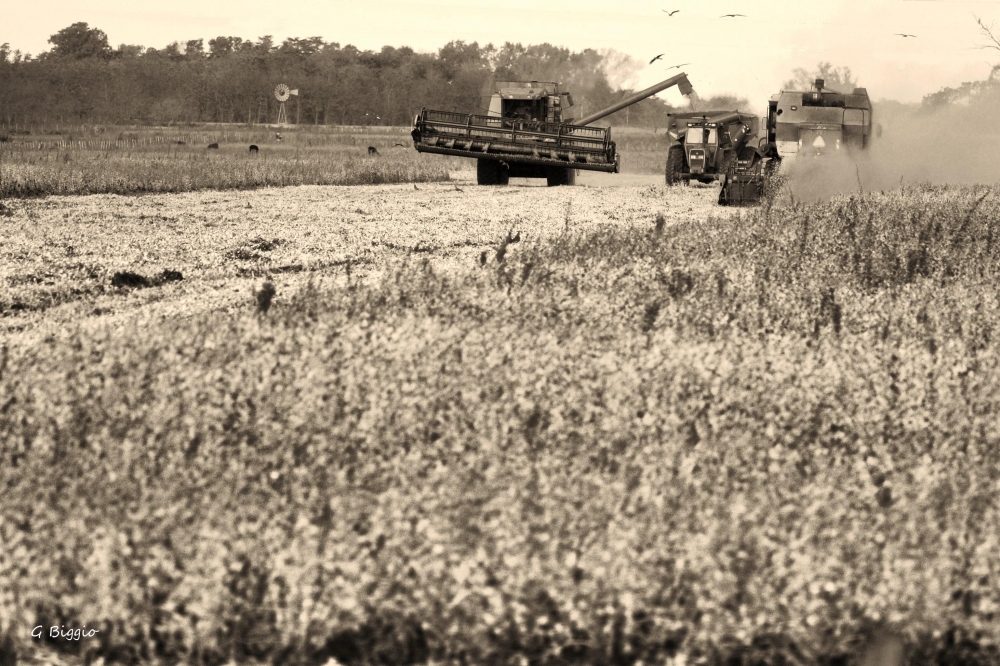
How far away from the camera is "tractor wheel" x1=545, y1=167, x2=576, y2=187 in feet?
92.9

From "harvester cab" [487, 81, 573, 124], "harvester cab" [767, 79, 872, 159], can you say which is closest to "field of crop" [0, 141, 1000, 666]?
"harvester cab" [767, 79, 872, 159]

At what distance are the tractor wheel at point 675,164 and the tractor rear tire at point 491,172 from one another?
418 centimetres

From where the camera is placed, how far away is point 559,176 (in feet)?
93.4

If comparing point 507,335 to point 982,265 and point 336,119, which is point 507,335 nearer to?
point 982,265

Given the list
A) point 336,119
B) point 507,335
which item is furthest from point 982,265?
point 336,119

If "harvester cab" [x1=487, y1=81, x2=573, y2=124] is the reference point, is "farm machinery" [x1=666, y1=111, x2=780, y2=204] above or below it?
below

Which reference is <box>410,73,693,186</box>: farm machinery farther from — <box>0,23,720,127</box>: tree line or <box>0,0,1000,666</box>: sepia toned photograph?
<box>0,23,720,127</box>: tree line

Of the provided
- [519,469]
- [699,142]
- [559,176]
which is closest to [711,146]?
[699,142]

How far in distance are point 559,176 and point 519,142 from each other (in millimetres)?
2628

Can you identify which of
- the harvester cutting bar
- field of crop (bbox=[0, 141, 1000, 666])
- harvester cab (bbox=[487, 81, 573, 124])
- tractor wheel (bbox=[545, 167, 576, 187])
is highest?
harvester cab (bbox=[487, 81, 573, 124])

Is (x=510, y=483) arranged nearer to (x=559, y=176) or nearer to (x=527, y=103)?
(x=559, y=176)

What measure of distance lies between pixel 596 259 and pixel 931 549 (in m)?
6.13

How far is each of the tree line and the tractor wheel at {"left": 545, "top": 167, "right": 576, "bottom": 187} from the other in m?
41.2

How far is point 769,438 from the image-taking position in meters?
4.18
